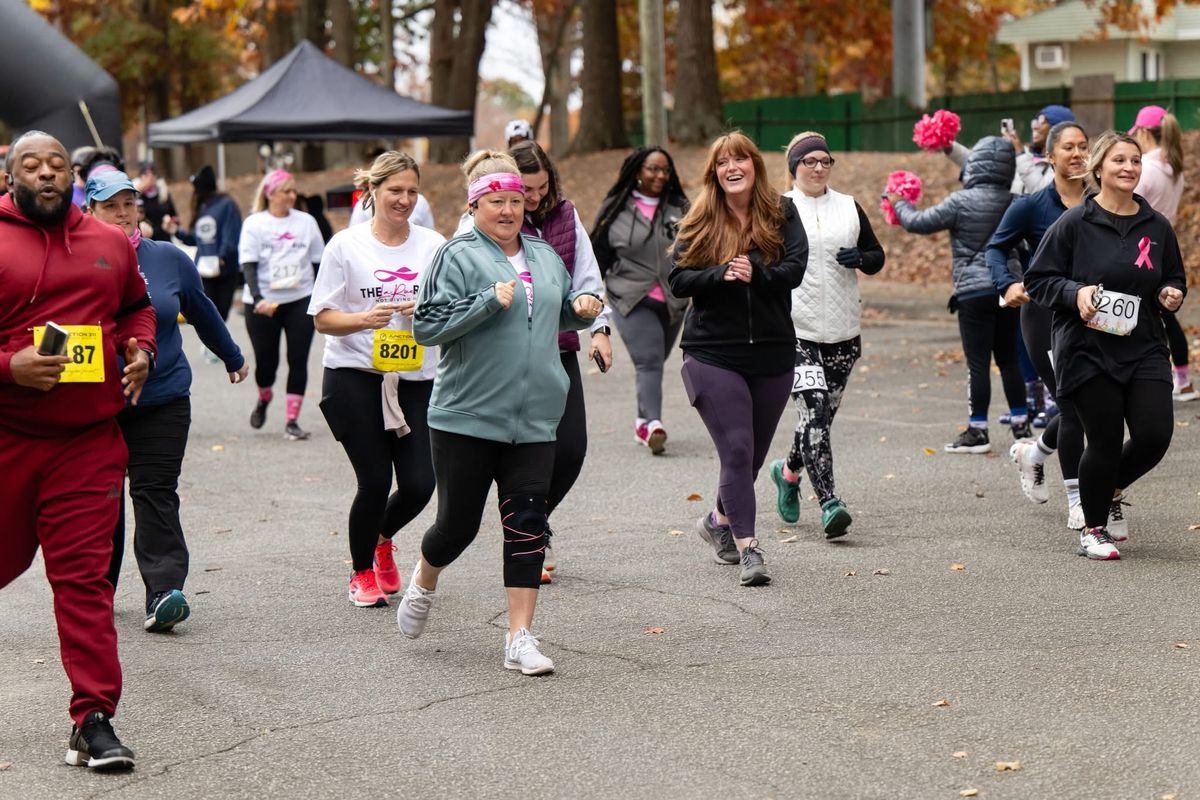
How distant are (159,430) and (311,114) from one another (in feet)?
58.9

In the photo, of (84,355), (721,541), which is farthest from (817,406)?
(84,355)

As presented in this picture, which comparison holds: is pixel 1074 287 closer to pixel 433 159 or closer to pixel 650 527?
pixel 650 527

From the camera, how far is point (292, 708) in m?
5.81

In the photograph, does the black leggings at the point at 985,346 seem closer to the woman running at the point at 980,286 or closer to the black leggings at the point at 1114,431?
the woman running at the point at 980,286

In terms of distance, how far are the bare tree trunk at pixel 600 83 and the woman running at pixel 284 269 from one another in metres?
20.3

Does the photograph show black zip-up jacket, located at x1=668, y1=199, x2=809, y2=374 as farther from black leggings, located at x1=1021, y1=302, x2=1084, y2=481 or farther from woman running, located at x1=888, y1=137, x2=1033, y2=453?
woman running, located at x1=888, y1=137, x2=1033, y2=453

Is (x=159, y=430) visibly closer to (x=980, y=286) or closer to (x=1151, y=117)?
(x=980, y=286)

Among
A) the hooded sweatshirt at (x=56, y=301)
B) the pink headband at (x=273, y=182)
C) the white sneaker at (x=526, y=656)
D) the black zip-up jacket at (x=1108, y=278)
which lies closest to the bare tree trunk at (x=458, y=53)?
the pink headband at (x=273, y=182)

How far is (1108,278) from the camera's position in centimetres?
762

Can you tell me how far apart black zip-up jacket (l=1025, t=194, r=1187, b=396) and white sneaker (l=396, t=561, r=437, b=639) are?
3096 millimetres

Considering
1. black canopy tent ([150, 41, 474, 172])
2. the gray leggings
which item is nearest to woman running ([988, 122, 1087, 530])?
the gray leggings

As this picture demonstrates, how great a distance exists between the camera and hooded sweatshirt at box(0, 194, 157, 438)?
527 cm

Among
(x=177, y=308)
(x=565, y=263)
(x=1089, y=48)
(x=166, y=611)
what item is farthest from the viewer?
(x=1089, y=48)

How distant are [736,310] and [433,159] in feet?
107
